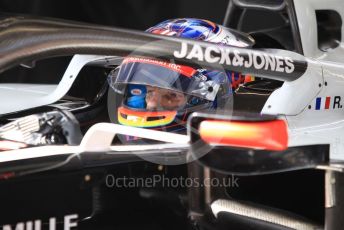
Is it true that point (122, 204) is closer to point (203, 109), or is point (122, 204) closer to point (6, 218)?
point (6, 218)

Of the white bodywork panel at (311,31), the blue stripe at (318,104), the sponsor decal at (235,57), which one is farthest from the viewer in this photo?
the white bodywork panel at (311,31)

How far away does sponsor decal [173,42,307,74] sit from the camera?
4.21ft

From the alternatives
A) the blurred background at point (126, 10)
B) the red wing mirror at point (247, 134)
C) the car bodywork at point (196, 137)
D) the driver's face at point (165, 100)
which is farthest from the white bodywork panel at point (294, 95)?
the blurred background at point (126, 10)

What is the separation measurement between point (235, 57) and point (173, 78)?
11.2 inches

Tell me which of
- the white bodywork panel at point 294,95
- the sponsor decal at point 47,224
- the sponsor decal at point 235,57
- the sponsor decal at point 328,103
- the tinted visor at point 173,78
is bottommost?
the sponsor decal at point 47,224

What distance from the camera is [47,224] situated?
3.93 feet

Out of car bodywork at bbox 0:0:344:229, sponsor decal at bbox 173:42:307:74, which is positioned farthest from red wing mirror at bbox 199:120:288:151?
sponsor decal at bbox 173:42:307:74

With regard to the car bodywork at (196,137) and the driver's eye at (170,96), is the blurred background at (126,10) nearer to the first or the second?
the car bodywork at (196,137)

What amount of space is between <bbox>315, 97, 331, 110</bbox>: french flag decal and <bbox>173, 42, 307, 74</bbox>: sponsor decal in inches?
10.0

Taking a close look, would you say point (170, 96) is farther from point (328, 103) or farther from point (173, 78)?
point (328, 103)

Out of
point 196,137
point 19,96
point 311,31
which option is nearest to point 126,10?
point 19,96

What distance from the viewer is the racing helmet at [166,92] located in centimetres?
160

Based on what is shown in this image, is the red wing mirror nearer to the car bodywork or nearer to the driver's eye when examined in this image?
the car bodywork

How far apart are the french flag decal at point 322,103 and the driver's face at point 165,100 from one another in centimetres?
39
